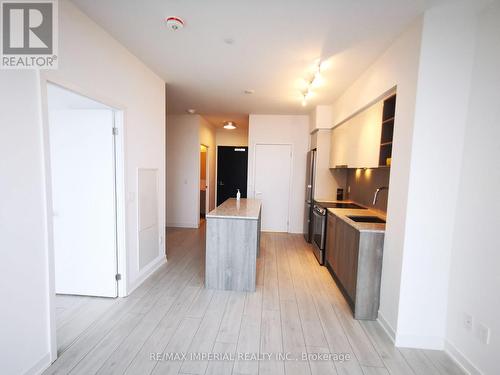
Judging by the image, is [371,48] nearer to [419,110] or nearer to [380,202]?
[419,110]

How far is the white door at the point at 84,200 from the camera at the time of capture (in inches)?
97.9

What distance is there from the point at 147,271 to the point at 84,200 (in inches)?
47.5

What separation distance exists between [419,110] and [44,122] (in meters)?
2.74

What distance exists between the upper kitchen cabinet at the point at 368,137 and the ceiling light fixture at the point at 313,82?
0.72 m

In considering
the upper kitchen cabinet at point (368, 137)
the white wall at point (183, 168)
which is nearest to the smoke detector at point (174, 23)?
the upper kitchen cabinet at point (368, 137)

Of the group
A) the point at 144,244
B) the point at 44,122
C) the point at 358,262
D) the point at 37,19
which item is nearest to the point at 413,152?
the point at 358,262

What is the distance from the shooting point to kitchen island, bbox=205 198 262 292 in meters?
2.81

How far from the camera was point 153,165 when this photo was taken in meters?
3.20

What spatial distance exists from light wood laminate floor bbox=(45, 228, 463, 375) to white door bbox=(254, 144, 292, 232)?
2412mm

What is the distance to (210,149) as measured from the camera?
6680 mm

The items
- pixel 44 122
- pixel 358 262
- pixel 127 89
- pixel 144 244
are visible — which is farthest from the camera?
pixel 144 244

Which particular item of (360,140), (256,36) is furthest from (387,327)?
(256,36)

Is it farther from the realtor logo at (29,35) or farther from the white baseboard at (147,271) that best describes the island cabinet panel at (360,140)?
the white baseboard at (147,271)

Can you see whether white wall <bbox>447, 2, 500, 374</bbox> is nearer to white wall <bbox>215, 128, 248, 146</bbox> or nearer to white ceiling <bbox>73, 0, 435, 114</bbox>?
white ceiling <bbox>73, 0, 435, 114</bbox>
